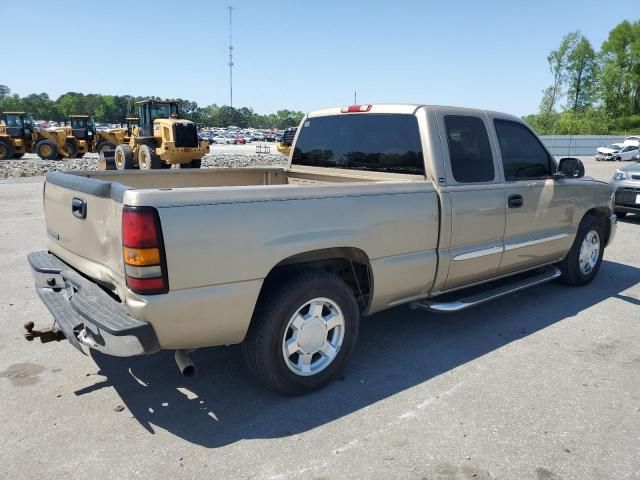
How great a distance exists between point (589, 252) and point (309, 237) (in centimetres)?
420

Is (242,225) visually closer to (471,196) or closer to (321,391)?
(321,391)

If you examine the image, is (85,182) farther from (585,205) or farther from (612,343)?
(585,205)

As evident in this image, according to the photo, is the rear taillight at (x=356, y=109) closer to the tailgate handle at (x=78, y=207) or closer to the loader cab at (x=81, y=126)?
the tailgate handle at (x=78, y=207)

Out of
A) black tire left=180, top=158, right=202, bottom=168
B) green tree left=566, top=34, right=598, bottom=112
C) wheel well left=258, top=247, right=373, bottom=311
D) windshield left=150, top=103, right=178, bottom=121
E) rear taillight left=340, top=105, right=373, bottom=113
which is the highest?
green tree left=566, top=34, right=598, bottom=112

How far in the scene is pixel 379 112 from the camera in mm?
4320

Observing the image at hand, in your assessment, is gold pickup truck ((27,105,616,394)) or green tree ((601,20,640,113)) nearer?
gold pickup truck ((27,105,616,394))

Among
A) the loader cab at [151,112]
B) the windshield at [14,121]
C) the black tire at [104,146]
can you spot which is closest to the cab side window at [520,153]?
the loader cab at [151,112]

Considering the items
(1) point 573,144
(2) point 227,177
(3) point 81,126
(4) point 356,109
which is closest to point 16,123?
(3) point 81,126

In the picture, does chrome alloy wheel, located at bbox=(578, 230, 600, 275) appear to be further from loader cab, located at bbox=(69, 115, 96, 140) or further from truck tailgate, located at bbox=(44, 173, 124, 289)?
loader cab, located at bbox=(69, 115, 96, 140)

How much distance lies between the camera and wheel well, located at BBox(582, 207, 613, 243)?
5.74 m

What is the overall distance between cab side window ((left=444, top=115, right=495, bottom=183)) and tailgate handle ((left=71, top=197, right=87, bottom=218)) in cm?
271

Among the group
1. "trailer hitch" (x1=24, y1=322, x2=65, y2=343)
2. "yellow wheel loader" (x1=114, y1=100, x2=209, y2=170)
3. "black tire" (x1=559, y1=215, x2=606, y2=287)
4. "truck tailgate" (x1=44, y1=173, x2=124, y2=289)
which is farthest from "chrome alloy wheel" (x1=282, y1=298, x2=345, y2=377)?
"yellow wheel loader" (x1=114, y1=100, x2=209, y2=170)

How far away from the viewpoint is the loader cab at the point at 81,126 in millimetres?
26078

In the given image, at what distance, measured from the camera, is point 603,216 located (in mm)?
5859
